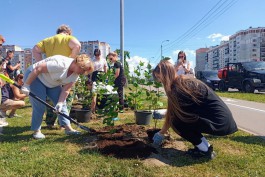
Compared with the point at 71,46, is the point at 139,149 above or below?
below

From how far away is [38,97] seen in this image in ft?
13.0

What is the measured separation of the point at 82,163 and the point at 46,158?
0.46 metres

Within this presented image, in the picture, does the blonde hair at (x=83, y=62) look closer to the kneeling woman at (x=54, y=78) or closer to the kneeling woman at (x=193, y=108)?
the kneeling woman at (x=54, y=78)

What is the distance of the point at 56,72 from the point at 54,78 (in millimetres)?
110

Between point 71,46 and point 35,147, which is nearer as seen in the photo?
point 35,147

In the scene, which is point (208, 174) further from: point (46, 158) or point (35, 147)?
point (35, 147)

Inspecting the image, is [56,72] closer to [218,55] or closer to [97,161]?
[97,161]

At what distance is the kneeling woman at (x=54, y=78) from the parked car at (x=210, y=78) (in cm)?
1489

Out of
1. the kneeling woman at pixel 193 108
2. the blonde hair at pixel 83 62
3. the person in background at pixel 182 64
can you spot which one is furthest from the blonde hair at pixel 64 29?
the person in background at pixel 182 64

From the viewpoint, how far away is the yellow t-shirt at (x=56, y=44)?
451cm

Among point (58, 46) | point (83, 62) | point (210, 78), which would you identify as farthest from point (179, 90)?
point (210, 78)

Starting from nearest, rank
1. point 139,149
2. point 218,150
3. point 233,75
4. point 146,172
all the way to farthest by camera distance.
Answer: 1. point 146,172
2. point 139,149
3. point 218,150
4. point 233,75

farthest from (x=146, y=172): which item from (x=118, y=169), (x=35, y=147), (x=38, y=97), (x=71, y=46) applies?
(x=71, y=46)

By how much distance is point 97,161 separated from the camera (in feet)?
10.1
